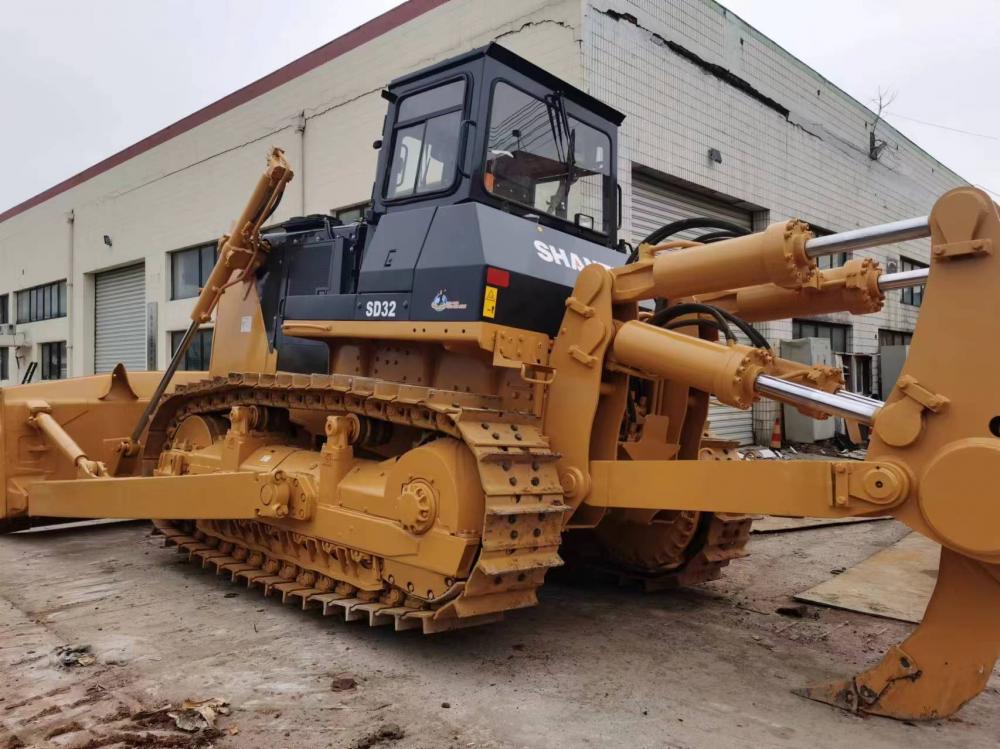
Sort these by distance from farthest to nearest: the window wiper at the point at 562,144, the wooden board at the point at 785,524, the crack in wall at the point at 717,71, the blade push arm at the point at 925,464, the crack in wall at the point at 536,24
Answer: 1. the crack in wall at the point at 717,71
2. the crack in wall at the point at 536,24
3. the wooden board at the point at 785,524
4. the window wiper at the point at 562,144
5. the blade push arm at the point at 925,464

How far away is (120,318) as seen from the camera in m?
23.1

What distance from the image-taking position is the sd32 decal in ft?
15.0

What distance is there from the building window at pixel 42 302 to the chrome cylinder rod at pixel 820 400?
27175 mm

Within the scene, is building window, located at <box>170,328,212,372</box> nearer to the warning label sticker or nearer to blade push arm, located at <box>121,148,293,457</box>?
blade push arm, located at <box>121,148,293,457</box>

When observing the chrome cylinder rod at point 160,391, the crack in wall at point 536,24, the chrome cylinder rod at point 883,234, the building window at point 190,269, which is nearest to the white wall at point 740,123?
the crack in wall at point 536,24

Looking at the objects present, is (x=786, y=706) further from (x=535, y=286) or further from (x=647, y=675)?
(x=535, y=286)

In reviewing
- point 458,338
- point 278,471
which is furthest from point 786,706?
point 278,471

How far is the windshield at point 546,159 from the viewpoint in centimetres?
469

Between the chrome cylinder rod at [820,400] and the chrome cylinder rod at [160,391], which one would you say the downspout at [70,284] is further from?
the chrome cylinder rod at [820,400]

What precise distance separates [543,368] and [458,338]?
19.4 inches

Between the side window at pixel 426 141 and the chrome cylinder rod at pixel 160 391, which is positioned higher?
the side window at pixel 426 141

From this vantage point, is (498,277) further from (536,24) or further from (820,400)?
(536,24)

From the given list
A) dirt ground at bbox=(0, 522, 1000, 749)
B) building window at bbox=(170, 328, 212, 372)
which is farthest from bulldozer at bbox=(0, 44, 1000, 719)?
building window at bbox=(170, 328, 212, 372)

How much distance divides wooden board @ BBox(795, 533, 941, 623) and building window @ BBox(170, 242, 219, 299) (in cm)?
1647
